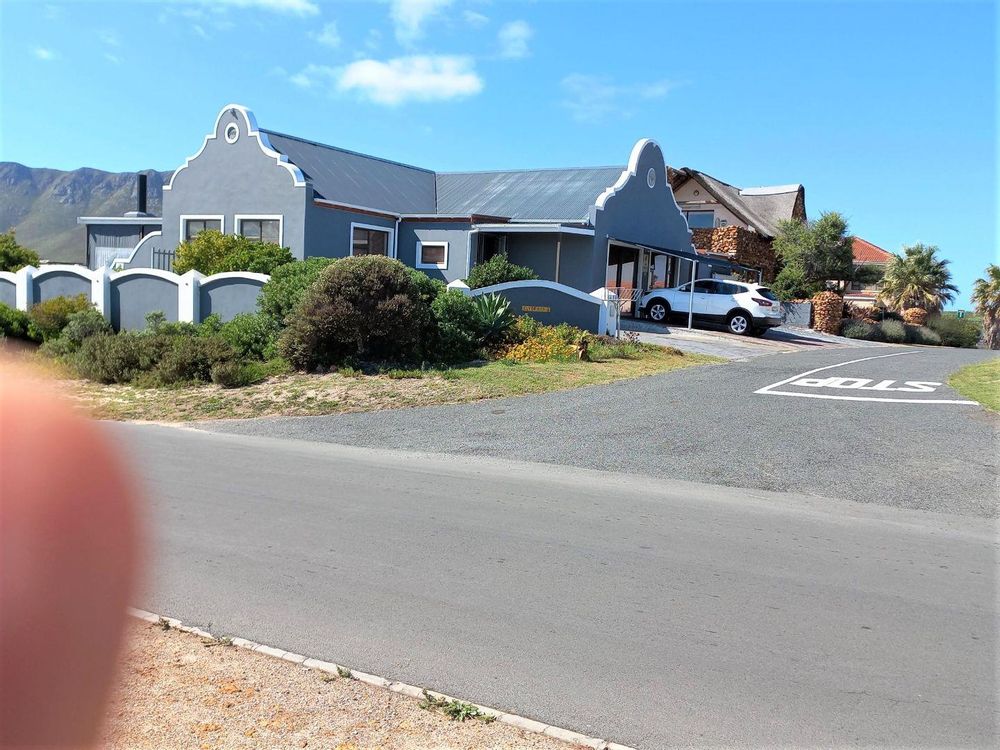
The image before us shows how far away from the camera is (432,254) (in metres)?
29.0

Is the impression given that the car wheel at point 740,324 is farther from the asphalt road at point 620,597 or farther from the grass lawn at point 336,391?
the asphalt road at point 620,597

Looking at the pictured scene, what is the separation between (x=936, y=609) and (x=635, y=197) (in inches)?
1053

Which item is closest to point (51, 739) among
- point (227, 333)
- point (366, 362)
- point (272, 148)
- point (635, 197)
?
point (366, 362)

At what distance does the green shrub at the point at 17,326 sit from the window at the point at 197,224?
266 inches

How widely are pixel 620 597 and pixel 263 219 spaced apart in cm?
2409

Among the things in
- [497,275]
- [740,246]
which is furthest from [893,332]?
[497,275]

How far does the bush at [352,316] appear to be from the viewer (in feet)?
57.0

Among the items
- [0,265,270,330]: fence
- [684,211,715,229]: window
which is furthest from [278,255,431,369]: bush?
[684,211,715,229]: window

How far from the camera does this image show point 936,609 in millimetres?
5387

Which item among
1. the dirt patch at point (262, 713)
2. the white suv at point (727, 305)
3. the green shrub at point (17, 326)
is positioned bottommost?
the dirt patch at point (262, 713)

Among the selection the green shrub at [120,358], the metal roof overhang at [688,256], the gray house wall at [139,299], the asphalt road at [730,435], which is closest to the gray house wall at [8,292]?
the gray house wall at [139,299]

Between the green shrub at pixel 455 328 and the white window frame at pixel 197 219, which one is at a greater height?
the white window frame at pixel 197 219

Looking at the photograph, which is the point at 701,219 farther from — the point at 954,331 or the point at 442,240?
the point at 442,240

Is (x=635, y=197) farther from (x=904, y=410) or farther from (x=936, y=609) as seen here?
(x=936, y=609)
